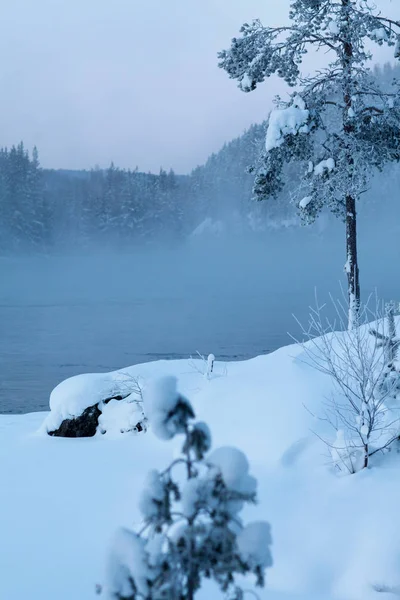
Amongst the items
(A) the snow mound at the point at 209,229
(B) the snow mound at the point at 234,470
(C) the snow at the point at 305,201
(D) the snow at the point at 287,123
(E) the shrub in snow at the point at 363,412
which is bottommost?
(E) the shrub in snow at the point at 363,412

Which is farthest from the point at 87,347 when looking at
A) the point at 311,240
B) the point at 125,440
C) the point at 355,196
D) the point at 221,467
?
the point at 311,240

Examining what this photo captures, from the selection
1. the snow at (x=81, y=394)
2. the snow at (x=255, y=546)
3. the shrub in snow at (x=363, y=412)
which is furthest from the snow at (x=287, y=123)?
the snow at (x=255, y=546)

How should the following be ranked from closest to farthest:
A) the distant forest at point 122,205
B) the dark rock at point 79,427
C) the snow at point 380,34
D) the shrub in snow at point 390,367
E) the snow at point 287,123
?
the shrub in snow at point 390,367 → the dark rock at point 79,427 → the snow at point 287,123 → the snow at point 380,34 → the distant forest at point 122,205

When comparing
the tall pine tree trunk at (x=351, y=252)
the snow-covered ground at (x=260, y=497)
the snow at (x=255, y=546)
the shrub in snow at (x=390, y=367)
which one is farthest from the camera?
the tall pine tree trunk at (x=351, y=252)

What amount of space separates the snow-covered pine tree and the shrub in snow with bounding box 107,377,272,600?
41.3 feet

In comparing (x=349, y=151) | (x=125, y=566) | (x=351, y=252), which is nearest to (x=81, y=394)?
(x=351, y=252)

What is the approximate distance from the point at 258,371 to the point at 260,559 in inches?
318

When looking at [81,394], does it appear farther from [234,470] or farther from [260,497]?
[234,470]

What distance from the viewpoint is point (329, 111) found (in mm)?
16141

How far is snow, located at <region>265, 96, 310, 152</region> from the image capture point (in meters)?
14.8

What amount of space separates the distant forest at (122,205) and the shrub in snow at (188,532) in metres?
71.5

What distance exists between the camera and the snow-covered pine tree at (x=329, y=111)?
15.2 meters

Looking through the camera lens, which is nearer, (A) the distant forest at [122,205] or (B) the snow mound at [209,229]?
(A) the distant forest at [122,205]

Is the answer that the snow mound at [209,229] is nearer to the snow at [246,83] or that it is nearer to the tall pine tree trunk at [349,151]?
the snow at [246,83]
